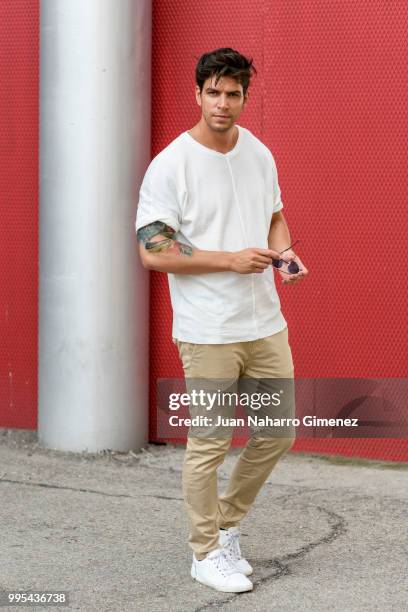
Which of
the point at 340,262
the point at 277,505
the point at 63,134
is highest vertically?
the point at 63,134

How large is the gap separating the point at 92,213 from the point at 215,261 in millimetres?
2047

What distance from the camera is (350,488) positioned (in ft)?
17.7

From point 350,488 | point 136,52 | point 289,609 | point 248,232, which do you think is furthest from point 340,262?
point 289,609

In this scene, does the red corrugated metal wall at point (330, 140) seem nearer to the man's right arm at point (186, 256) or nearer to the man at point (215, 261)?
the man at point (215, 261)

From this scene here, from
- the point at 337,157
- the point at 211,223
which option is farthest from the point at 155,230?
the point at 337,157

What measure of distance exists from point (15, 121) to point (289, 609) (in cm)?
350

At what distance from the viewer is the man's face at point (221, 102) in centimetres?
384

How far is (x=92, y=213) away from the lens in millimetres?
5754

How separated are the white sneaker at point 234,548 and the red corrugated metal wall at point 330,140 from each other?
183cm

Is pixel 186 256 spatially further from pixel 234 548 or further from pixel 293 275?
pixel 234 548

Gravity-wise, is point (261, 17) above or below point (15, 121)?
above

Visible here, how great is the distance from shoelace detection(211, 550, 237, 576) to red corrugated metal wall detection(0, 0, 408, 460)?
76.9 inches

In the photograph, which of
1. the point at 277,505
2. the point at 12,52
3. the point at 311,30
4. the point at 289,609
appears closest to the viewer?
the point at 289,609

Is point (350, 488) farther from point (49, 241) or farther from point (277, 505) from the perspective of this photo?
point (49, 241)
